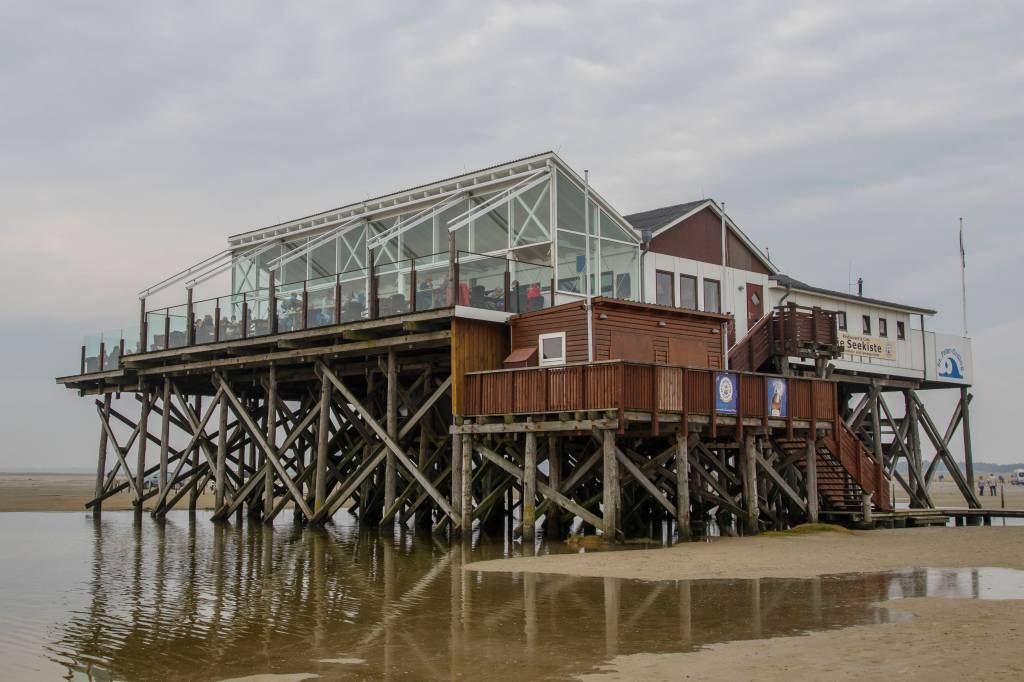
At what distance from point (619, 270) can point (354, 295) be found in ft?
23.5

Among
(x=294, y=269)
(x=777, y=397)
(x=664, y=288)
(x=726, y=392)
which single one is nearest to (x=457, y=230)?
(x=664, y=288)

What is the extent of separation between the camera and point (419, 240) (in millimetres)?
30719

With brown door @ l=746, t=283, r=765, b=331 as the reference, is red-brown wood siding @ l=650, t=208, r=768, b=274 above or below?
above

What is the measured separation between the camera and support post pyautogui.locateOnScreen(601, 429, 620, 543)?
21828 mm

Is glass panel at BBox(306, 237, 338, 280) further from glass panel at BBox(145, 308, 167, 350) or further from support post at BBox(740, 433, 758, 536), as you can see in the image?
support post at BBox(740, 433, 758, 536)

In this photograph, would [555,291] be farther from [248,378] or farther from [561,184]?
[248,378]

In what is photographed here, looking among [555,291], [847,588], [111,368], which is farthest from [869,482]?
[111,368]

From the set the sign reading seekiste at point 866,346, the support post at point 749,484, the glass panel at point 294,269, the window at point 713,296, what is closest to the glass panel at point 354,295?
the glass panel at point 294,269

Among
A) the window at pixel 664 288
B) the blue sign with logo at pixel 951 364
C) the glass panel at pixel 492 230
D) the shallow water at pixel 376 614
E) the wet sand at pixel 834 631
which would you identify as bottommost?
the shallow water at pixel 376 614

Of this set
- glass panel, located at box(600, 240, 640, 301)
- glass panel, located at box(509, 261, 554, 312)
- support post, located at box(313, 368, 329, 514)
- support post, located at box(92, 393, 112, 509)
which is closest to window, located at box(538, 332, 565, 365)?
glass panel, located at box(509, 261, 554, 312)

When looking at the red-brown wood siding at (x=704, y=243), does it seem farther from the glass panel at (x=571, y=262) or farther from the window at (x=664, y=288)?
the glass panel at (x=571, y=262)

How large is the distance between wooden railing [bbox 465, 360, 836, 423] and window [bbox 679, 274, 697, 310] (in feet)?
20.4

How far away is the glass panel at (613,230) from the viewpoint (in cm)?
2845

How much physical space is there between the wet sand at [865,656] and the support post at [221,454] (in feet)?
79.8
